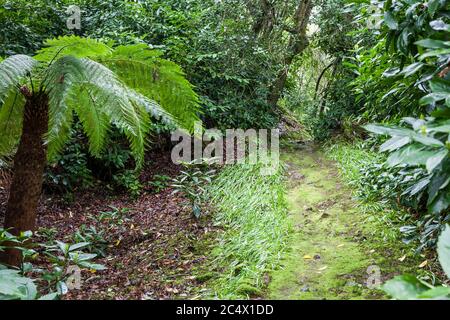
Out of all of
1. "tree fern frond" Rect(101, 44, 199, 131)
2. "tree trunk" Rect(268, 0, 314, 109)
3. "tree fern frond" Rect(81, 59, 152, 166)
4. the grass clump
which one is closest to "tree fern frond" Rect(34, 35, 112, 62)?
"tree fern frond" Rect(101, 44, 199, 131)

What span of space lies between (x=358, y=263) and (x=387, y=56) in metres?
1.30

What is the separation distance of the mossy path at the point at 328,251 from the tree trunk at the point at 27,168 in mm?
1545

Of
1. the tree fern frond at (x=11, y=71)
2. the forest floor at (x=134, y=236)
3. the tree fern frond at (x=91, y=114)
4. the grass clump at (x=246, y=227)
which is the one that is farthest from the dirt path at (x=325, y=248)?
the tree fern frond at (x=11, y=71)

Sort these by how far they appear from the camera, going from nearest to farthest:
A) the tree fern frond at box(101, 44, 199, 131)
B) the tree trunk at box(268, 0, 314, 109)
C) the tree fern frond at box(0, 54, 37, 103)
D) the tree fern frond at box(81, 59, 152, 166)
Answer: the tree fern frond at box(0, 54, 37, 103) → the tree fern frond at box(81, 59, 152, 166) → the tree fern frond at box(101, 44, 199, 131) → the tree trunk at box(268, 0, 314, 109)

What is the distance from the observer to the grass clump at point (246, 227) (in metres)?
2.20

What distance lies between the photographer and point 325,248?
2.54m

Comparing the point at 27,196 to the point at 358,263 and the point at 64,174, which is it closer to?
the point at 64,174

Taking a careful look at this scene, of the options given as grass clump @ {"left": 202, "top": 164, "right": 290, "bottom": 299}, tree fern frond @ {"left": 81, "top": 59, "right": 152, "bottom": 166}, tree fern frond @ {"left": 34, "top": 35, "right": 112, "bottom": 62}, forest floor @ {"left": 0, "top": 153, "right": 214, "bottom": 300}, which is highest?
tree fern frond @ {"left": 34, "top": 35, "right": 112, "bottom": 62}

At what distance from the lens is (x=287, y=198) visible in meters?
3.54

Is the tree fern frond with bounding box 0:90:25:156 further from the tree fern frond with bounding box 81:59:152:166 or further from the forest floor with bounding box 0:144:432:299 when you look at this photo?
the forest floor with bounding box 0:144:432:299

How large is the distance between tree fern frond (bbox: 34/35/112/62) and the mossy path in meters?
1.77

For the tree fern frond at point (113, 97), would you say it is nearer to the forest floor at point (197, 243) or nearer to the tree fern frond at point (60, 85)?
the tree fern frond at point (60, 85)

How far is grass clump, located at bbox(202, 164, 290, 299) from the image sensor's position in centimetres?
220

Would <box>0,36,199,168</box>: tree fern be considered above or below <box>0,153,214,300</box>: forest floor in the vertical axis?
above
